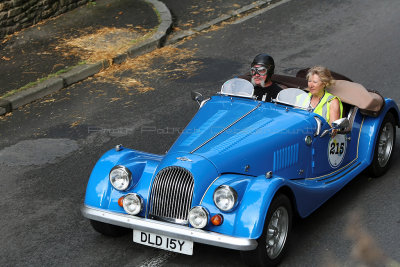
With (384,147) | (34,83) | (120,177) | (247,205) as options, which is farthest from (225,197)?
(34,83)

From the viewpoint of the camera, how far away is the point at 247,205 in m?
5.84

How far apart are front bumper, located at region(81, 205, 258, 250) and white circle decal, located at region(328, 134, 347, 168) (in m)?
1.88

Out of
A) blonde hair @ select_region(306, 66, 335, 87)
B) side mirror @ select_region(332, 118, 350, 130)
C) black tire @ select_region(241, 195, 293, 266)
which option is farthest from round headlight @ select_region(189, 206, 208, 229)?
blonde hair @ select_region(306, 66, 335, 87)

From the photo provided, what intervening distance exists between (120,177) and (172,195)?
0.59 metres

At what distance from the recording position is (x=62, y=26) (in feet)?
43.2

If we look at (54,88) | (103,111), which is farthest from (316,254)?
→ (54,88)

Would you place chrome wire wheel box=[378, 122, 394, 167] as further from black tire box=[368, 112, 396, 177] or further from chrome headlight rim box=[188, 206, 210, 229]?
chrome headlight rim box=[188, 206, 210, 229]

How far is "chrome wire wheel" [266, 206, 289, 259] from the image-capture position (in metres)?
6.09

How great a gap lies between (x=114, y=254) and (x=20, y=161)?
2.75 metres

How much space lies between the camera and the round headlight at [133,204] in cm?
609

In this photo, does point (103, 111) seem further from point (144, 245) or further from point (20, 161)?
point (144, 245)

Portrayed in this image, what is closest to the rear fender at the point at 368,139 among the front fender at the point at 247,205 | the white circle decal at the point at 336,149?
the white circle decal at the point at 336,149

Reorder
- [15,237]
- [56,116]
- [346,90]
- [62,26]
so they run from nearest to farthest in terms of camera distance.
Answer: [15,237]
[346,90]
[56,116]
[62,26]

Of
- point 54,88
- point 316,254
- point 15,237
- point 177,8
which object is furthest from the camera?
point 177,8
